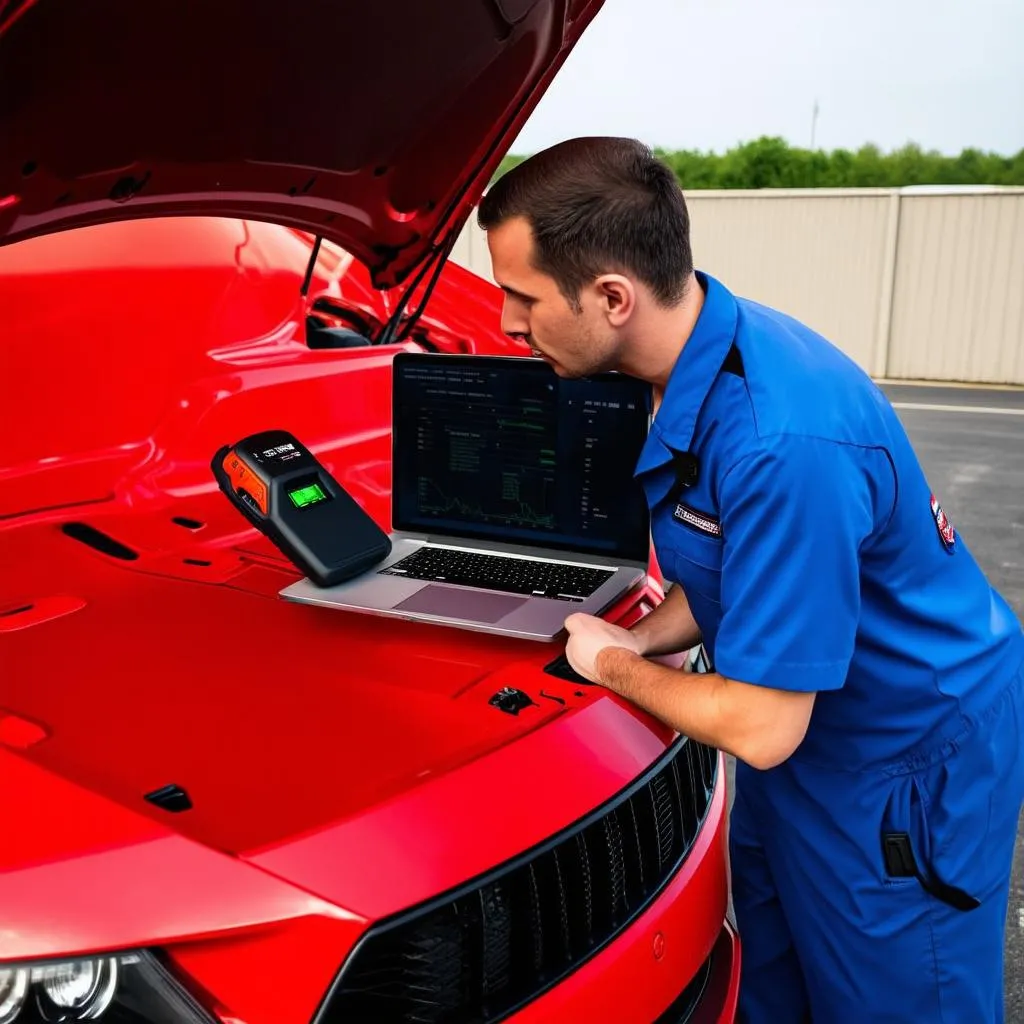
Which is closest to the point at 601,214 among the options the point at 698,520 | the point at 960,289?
the point at 698,520

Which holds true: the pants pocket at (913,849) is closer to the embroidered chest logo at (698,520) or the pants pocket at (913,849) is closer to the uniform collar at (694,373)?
the embroidered chest logo at (698,520)

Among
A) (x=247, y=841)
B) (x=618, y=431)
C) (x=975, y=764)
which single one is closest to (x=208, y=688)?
(x=247, y=841)

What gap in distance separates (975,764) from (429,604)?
0.86 m

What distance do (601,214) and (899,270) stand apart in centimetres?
1244

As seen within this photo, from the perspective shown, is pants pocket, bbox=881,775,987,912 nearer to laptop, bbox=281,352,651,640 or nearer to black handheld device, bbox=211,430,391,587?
laptop, bbox=281,352,651,640

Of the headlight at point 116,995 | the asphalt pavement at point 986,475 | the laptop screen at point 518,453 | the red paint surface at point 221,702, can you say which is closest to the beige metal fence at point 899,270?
the asphalt pavement at point 986,475

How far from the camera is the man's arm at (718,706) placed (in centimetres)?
135

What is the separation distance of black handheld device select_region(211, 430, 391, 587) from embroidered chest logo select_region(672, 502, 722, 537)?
60 centimetres

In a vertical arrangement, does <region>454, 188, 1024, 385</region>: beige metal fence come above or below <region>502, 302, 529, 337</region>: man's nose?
below

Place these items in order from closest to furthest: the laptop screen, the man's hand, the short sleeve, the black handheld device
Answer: the short sleeve, the man's hand, the black handheld device, the laptop screen

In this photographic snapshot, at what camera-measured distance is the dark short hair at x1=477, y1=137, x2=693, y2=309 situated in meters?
1.39

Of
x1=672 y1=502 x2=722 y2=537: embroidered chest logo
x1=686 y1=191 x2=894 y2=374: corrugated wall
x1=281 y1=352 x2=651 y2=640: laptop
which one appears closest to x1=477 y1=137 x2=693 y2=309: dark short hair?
x1=672 y1=502 x2=722 y2=537: embroidered chest logo

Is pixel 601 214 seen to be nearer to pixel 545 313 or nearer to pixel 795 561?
pixel 545 313

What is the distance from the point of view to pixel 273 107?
6.26ft
